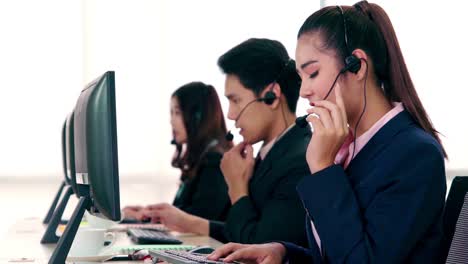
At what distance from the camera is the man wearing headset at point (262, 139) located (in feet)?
6.60

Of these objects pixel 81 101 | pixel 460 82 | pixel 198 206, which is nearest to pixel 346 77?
pixel 81 101

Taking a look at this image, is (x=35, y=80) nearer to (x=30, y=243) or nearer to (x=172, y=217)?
(x=172, y=217)

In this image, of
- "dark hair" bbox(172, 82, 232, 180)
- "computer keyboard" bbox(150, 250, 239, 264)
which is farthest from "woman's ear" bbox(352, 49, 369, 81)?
"dark hair" bbox(172, 82, 232, 180)

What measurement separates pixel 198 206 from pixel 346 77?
1556 millimetres

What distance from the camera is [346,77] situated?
1489mm

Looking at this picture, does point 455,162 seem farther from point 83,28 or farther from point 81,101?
point 81,101

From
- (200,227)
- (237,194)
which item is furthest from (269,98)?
(200,227)

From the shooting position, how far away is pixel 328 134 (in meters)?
1.45

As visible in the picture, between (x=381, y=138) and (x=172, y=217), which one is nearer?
(x=381, y=138)

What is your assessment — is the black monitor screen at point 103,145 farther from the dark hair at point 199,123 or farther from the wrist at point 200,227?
the dark hair at point 199,123

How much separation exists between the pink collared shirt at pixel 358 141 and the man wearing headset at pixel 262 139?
0.40 metres

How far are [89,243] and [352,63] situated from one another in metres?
0.85

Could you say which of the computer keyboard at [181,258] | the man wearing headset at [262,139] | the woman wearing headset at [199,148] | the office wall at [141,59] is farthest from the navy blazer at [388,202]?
the office wall at [141,59]

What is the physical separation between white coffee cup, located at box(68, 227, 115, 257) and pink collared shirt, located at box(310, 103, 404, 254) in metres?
0.56
